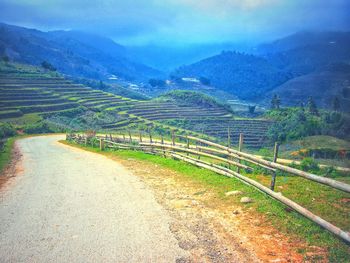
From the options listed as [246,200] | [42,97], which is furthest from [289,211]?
[42,97]

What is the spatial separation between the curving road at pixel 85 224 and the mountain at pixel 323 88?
11525 centimetres

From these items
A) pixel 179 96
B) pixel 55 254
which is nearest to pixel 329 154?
pixel 55 254

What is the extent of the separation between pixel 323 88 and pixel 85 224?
147635 mm

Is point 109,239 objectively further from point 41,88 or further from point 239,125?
point 41,88

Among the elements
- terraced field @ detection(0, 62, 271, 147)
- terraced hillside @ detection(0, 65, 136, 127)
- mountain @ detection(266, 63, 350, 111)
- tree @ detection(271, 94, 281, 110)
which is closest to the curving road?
terraced field @ detection(0, 62, 271, 147)

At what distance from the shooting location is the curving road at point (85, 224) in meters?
4.64

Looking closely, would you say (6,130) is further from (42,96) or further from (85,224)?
(85,224)

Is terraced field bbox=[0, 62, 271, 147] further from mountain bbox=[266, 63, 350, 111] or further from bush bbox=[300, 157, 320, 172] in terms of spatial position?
mountain bbox=[266, 63, 350, 111]

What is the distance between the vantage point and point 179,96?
305ft

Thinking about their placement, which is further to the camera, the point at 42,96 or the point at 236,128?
the point at 236,128

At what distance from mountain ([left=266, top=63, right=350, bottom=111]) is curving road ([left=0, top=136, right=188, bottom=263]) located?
378 ft

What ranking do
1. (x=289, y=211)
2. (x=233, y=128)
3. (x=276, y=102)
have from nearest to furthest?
(x=289, y=211) < (x=233, y=128) < (x=276, y=102)

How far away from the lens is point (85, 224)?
19.2ft

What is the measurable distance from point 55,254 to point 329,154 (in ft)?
147
